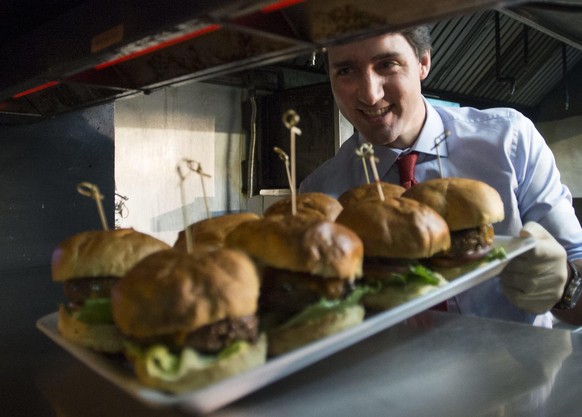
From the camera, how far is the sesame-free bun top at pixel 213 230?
176 cm

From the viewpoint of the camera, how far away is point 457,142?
2775mm

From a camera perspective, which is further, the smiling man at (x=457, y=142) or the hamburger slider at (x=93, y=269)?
the smiling man at (x=457, y=142)

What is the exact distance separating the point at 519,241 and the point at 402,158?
3.04ft

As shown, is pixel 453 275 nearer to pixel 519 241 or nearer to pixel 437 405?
pixel 519 241

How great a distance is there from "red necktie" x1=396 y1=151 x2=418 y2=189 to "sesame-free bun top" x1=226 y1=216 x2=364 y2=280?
50.9 inches

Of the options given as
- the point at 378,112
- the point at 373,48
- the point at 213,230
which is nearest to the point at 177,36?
the point at 213,230

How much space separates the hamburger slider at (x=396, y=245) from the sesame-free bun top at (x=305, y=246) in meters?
0.14

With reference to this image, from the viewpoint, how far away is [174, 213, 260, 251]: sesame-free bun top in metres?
1.76

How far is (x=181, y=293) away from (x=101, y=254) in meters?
0.59

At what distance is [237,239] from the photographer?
1552 mm

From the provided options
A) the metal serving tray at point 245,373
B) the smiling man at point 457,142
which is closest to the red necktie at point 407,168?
the smiling man at point 457,142

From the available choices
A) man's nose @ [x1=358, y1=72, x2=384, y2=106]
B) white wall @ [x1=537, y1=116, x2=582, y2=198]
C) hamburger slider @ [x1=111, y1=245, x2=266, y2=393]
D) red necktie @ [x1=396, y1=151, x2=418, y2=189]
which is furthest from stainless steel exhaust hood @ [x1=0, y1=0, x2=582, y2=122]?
white wall @ [x1=537, y1=116, x2=582, y2=198]

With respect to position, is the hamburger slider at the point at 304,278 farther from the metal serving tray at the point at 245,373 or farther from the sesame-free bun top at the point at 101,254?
the sesame-free bun top at the point at 101,254

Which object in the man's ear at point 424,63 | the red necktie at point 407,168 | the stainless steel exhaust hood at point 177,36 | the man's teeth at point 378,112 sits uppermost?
the man's ear at point 424,63
